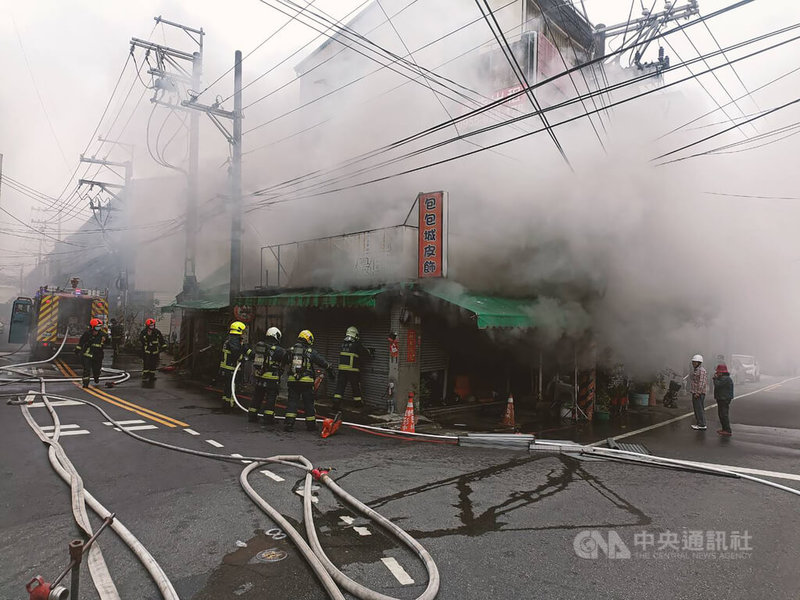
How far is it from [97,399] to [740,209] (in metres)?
13.4

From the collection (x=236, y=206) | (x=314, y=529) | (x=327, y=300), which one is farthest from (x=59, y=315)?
(x=314, y=529)

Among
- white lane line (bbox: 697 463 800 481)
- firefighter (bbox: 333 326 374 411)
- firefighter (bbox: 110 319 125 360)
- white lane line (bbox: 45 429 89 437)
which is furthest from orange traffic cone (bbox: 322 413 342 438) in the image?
firefighter (bbox: 110 319 125 360)

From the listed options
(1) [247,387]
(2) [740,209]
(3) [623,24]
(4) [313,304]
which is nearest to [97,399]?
(1) [247,387]

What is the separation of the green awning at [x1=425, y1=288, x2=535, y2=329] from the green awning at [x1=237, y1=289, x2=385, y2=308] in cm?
108

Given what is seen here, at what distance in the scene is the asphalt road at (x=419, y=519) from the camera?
120 inches

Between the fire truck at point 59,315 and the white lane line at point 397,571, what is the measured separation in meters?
16.3

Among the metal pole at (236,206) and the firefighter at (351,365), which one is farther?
the metal pole at (236,206)

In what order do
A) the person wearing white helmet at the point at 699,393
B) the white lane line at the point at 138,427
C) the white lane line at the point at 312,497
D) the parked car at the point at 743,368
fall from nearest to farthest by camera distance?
the white lane line at the point at 312,497 → the white lane line at the point at 138,427 → the person wearing white helmet at the point at 699,393 → the parked car at the point at 743,368

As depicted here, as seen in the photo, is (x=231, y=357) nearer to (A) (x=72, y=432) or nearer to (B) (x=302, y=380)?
(B) (x=302, y=380)

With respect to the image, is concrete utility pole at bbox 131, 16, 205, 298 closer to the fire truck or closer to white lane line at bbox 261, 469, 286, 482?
the fire truck

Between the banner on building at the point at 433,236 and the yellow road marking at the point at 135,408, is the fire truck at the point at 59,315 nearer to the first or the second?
the yellow road marking at the point at 135,408

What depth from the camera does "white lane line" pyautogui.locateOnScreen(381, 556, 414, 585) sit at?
9.89 feet

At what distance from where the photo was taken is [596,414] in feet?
32.1

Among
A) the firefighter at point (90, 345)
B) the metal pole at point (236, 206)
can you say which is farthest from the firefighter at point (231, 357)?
the firefighter at point (90, 345)
